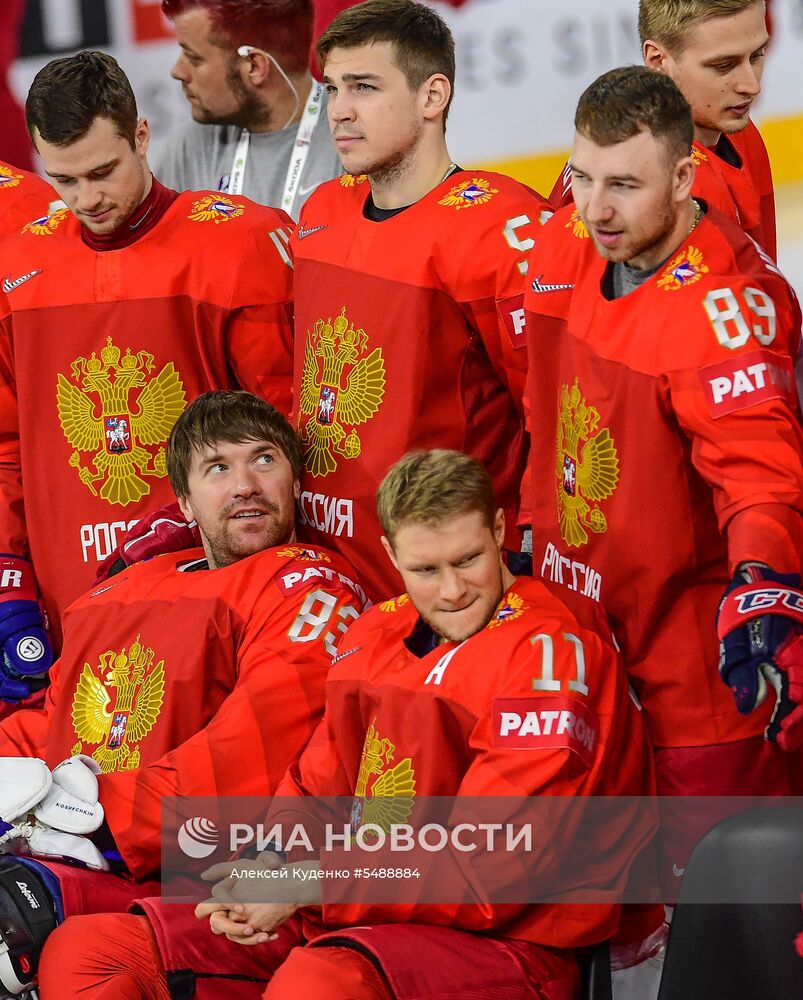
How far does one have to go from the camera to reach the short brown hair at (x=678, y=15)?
9.40 feet

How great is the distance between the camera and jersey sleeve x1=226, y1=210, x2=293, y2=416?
337 cm

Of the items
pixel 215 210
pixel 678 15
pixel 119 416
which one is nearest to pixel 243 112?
pixel 215 210

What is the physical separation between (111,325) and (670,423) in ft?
4.08

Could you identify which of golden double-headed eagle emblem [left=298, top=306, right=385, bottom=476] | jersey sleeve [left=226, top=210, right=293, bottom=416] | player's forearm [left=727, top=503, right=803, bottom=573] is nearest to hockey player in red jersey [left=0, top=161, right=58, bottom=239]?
jersey sleeve [left=226, top=210, right=293, bottom=416]

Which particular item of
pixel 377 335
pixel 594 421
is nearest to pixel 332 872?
pixel 594 421

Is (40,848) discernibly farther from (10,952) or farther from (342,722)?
(342,722)

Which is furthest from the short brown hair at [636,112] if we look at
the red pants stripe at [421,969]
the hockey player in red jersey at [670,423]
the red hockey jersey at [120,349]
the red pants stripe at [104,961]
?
the red pants stripe at [104,961]

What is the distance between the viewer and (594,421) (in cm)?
268

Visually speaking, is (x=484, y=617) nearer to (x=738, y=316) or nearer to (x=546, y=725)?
(x=546, y=725)

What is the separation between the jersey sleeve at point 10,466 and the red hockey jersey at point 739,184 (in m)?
1.09

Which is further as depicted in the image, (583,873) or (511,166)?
(511,166)

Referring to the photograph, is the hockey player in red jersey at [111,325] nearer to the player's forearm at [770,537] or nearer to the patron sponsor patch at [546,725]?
the patron sponsor patch at [546,725]

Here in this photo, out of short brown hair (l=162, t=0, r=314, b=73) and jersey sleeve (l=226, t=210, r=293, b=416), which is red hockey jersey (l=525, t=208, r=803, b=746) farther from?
short brown hair (l=162, t=0, r=314, b=73)

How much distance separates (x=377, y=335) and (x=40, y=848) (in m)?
1.01
